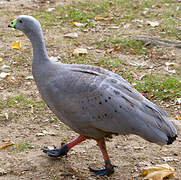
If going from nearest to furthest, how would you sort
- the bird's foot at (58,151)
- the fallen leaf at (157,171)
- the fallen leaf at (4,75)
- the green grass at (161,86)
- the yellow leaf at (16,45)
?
the fallen leaf at (157,171)
the bird's foot at (58,151)
the green grass at (161,86)
the fallen leaf at (4,75)
the yellow leaf at (16,45)

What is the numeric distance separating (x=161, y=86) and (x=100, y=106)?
2533 mm

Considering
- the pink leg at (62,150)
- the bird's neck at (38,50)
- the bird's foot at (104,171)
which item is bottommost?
the bird's foot at (104,171)

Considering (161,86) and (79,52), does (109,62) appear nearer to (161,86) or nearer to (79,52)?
(79,52)

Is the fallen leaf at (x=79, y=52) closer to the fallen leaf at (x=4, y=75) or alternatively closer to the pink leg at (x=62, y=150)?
the fallen leaf at (x=4, y=75)

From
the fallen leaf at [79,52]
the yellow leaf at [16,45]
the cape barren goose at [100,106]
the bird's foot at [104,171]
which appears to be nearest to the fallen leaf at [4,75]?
the yellow leaf at [16,45]

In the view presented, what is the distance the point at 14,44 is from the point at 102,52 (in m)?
1.79

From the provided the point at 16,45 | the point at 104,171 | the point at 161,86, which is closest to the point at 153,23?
the point at 161,86

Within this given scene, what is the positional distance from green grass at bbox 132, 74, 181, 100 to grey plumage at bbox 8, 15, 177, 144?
1935 millimetres

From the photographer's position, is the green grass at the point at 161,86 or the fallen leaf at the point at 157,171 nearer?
the fallen leaf at the point at 157,171

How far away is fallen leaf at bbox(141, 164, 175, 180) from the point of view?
4422mm

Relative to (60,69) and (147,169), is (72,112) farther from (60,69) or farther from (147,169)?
(147,169)

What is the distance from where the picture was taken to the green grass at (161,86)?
6277 millimetres

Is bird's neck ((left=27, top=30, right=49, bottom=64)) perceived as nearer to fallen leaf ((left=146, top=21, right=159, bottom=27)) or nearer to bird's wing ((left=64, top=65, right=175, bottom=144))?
bird's wing ((left=64, top=65, right=175, bottom=144))

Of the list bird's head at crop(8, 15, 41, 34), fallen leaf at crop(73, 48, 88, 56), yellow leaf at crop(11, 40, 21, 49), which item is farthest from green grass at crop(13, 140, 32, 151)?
yellow leaf at crop(11, 40, 21, 49)
